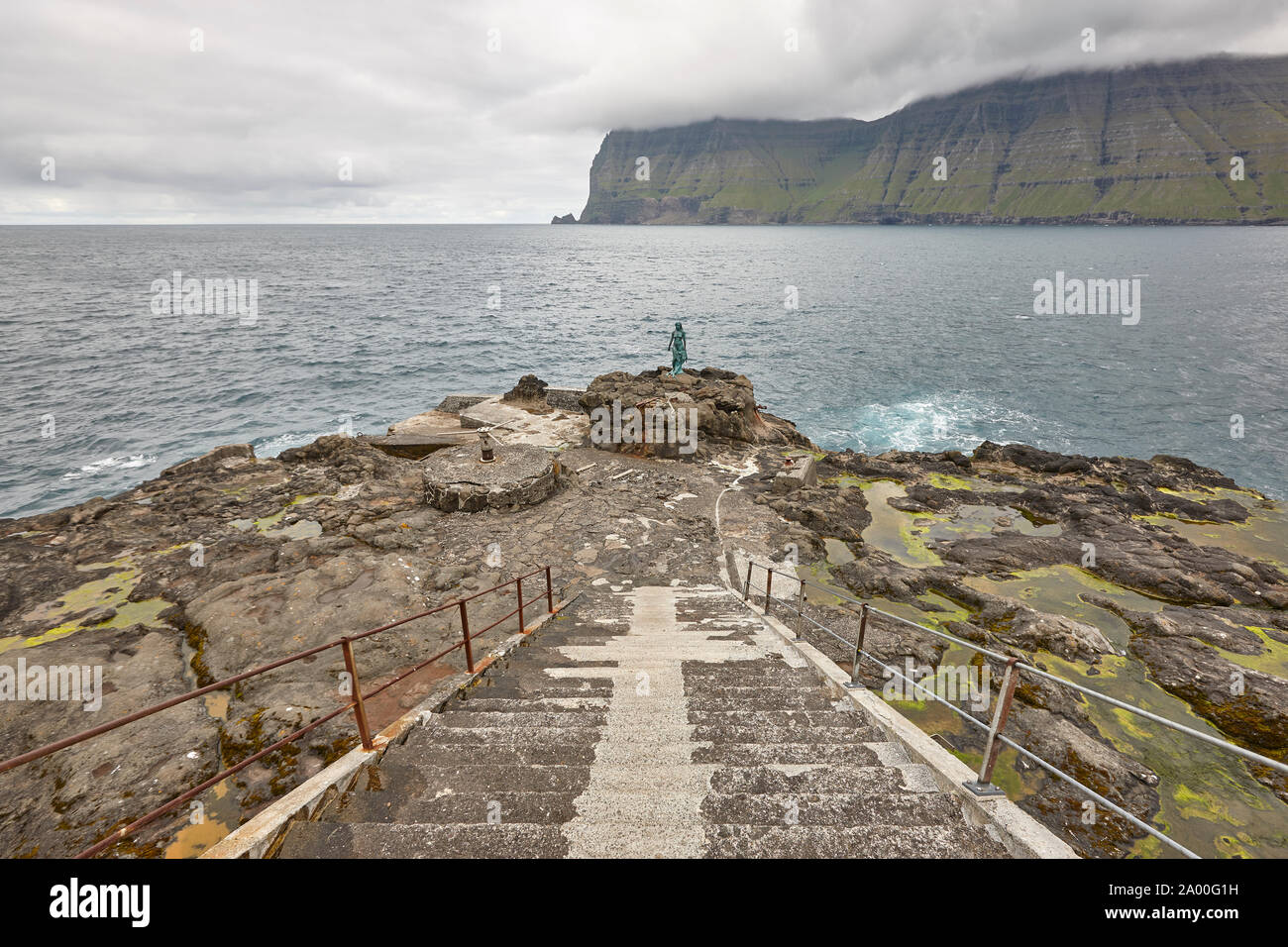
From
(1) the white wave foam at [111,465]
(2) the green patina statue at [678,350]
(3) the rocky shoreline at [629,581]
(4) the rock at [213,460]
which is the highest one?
(2) the green patina statue at [678,350]

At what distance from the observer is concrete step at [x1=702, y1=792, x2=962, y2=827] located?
4.24 m

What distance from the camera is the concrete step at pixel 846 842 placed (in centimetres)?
380

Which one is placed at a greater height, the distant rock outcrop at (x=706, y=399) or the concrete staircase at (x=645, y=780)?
the distant rock outcrop at (x=706, y=399)

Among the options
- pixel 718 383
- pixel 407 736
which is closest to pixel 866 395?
pixel 718 383

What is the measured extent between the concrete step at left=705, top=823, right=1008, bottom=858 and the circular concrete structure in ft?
40.4

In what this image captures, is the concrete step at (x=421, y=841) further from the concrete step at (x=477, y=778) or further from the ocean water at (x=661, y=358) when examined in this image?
the ocean water at (x=661, y=358)

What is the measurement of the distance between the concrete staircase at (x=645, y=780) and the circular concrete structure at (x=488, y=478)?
8.16 metres

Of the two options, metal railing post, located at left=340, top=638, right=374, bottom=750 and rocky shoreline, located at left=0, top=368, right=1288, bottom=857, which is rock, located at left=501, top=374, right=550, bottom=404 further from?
metal railing post, located at left=340, top=638, right=374, bottom=750

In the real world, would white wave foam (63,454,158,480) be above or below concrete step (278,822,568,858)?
above

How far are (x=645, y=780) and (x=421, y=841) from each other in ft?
6.07

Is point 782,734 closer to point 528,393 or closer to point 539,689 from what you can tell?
point 539,689

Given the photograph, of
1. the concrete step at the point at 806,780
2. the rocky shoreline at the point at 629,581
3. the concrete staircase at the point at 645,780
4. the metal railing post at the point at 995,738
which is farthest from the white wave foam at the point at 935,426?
the metal railing post at the point at 995,738

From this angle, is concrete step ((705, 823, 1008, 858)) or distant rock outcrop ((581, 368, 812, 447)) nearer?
concrete step ((705, 823, 1008, 858))

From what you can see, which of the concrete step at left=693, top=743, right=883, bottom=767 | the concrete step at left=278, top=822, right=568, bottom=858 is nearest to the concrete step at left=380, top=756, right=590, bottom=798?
the concrete step at left=278, top=822, right=568, bottom=858
